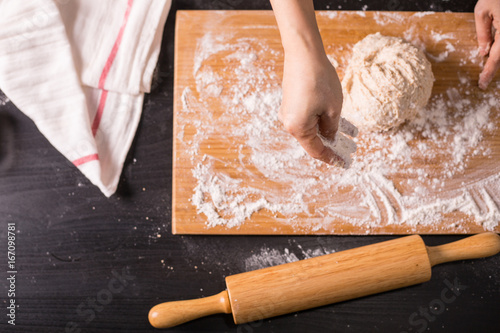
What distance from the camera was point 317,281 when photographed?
110cm

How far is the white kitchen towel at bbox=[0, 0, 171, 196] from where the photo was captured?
4.01ft

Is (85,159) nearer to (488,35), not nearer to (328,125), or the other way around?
(328,125)

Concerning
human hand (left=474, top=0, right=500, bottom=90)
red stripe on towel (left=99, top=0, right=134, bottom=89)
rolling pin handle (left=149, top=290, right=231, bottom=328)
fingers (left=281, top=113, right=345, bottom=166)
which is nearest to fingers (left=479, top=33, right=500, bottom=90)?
human hand (left=474, top=0, right=500, bottom=90)

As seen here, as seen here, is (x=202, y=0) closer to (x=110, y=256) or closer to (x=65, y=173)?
(x=65, y=173)

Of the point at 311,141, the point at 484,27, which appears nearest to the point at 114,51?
the point at 311,141

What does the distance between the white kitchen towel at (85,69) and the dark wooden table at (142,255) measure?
0.18ft

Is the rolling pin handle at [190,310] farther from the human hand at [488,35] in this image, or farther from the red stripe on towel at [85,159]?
the human hand at [488,35]

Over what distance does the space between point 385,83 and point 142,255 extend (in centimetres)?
88

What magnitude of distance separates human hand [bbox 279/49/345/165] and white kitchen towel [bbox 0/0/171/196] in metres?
0.61

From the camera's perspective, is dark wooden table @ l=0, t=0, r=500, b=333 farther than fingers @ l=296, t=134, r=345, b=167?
Yes

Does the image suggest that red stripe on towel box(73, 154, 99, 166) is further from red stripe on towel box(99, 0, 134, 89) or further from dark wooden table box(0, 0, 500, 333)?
red stripe on towel box(99, 0, 134, 89)

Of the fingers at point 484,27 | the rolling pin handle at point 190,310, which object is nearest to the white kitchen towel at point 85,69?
the rolling pin handle at point 190,310

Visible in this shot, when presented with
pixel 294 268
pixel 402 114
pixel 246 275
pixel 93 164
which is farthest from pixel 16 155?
pixel 402 114

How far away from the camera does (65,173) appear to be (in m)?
1.28
